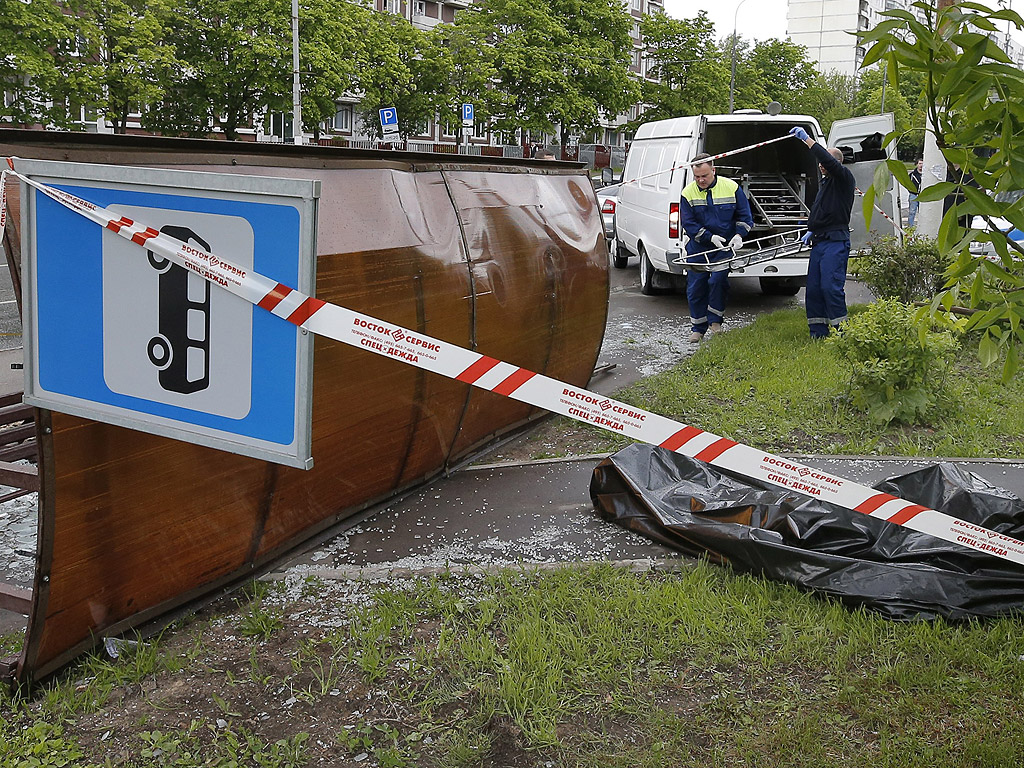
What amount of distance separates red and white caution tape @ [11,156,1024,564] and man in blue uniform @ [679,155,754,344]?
6.62 m

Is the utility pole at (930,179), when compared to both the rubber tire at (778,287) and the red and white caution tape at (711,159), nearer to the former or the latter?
the red and white caution tape at (711,159)

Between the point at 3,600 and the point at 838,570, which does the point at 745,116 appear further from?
the point at 3,600

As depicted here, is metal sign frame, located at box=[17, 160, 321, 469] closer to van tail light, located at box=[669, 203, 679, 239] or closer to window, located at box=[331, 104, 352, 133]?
van tail light, located at box=[669, 203, 679, 239]

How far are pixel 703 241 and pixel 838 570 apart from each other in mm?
6815

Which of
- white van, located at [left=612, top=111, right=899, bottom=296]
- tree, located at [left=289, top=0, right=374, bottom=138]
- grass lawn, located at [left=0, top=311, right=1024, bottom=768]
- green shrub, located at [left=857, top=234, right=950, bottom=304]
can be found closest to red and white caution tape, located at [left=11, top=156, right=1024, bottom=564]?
grass lawn, located at [left=0, top=311, right=1024, bottom=768]

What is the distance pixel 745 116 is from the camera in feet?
40.2

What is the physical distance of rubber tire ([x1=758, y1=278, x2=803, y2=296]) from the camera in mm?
14012

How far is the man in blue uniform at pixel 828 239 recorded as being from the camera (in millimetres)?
9164

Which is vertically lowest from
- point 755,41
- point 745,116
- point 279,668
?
point 279,668

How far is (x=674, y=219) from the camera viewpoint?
1184cm

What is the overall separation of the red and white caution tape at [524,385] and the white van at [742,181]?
294 inches

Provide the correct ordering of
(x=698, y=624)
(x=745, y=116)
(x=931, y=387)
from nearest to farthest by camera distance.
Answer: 1. (x=698, y=624)
2. (x=931, y=387)
3. (x=745, y=116)

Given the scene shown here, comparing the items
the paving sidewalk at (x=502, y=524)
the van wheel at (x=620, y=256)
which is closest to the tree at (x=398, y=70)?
the van wheel at (x=620, y=256)

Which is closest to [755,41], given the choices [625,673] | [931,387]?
[931,387]
